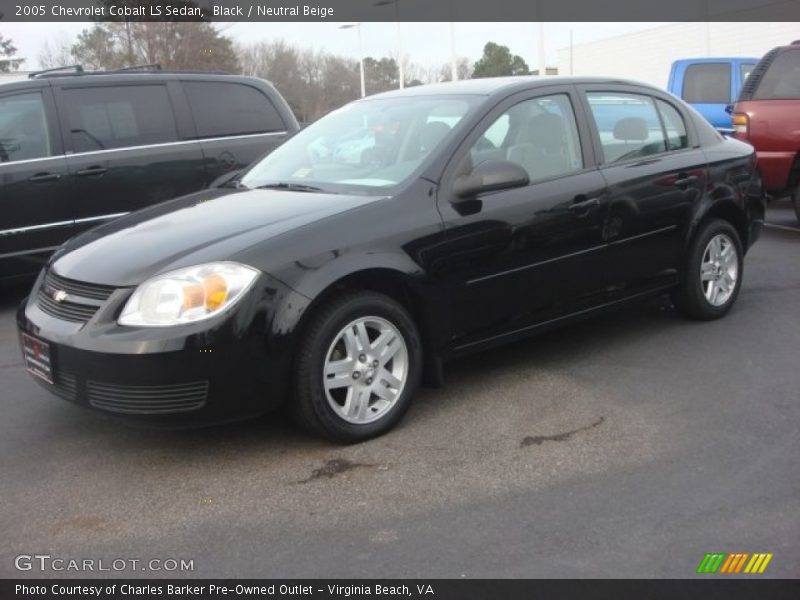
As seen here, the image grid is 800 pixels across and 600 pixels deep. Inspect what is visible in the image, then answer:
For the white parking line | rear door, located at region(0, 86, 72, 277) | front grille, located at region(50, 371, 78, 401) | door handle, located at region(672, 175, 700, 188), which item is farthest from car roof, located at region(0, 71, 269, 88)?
the white parking line

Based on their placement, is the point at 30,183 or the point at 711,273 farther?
the point at 30,183

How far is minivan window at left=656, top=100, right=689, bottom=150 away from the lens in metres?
5.18

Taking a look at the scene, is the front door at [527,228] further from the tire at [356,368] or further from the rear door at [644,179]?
the tire at [356,368]

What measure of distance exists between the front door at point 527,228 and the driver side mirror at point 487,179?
0.18 feet

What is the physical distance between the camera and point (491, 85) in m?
4.51

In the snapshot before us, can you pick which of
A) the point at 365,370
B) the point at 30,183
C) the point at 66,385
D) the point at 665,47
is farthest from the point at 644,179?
the point at 665,47

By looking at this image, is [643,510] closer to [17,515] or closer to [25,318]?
[17,515]

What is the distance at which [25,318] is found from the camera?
3725 mm

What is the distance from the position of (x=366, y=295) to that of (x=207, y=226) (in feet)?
2.68

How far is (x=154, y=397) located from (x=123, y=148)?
4079mm

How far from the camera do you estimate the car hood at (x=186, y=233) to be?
A: 3.39 m

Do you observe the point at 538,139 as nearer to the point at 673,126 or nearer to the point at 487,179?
the point at 487,179

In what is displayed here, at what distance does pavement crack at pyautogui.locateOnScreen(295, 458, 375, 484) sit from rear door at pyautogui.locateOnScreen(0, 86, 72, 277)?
12.8 feet
